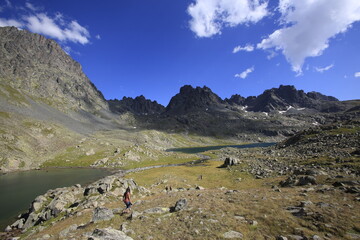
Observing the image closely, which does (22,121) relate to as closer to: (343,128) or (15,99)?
(15,99)

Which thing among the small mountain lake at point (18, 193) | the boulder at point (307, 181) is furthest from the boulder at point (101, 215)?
the boulder at point (307, 181)

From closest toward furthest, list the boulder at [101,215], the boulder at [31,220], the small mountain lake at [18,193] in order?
the boulder at [101,215], the boulder at [31,220], the small mountain lake at [18,193]

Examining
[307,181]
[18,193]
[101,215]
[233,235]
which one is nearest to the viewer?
[233,235]

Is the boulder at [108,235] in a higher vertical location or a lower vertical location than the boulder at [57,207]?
higher

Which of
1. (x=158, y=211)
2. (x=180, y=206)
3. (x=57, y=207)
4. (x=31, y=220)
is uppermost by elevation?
(x=180, y=206)

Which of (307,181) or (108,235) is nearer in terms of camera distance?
(108,235)

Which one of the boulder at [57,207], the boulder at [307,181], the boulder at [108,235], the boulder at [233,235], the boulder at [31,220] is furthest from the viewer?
the boulder at [57,207]

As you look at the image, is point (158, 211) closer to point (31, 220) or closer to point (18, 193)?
point (31, 220)

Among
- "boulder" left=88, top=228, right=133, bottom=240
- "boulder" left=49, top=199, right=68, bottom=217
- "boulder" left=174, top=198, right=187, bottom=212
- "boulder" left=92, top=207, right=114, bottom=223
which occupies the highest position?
"boulder" left=88, top=228, right=133, bottom=240

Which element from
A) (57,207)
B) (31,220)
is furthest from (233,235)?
(31,220)

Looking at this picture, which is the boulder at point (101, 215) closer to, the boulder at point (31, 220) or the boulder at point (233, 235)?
the boulder at point (233, 235)

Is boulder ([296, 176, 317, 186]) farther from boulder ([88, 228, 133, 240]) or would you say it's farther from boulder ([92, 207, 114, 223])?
boulder ([92, 207, 114, 223])

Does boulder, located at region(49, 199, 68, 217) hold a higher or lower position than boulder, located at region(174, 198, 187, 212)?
lower

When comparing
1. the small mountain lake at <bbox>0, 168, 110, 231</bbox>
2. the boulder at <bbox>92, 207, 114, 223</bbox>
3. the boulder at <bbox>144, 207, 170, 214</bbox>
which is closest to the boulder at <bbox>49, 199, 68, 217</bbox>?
the small mountain lake at <bbox>0, 168, 110, 231</bbox>
